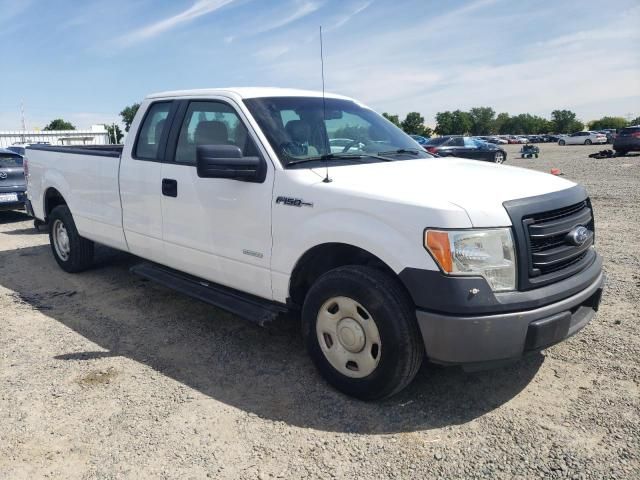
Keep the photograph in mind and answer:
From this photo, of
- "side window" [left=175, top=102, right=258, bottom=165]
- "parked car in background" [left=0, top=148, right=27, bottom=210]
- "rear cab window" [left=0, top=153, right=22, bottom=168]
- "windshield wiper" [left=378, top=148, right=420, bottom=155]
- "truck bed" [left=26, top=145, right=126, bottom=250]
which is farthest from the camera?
"rear cab window" [left=0, top=153, right=22, bottom=168]

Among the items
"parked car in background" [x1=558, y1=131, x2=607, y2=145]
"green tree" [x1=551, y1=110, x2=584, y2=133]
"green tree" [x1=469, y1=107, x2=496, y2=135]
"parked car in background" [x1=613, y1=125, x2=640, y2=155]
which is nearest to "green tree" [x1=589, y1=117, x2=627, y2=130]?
"green tree" [x1=551, y1=110, x2=584, y2=133]

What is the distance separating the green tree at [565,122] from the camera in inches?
4456

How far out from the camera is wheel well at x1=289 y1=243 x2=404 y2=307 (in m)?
3.28

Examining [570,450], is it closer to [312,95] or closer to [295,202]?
[295,202]

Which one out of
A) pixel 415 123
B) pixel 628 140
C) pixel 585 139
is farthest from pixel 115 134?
pixel 415 123

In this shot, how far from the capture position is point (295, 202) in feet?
11.3

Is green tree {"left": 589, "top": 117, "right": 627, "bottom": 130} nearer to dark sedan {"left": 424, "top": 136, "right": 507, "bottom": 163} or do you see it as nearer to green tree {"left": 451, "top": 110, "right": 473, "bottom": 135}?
green tree {"left": 451, "top": 110, "right": 473, "bottom": 135}

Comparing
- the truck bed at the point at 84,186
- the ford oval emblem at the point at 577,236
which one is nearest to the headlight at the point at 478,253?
the ford oval emblem at the point at 577,236

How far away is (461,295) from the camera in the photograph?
276 cm

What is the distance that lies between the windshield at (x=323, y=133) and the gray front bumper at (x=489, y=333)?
1489 mm

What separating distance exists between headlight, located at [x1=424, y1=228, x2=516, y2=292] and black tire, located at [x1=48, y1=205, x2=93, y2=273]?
4712 mm

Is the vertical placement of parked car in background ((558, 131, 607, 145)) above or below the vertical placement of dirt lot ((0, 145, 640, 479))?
above

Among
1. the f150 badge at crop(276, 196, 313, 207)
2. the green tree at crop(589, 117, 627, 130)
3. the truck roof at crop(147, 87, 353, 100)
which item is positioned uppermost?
the green tree at crop(589, 117, 627, 130)

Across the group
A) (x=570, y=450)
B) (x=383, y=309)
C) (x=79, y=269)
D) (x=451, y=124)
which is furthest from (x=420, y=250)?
(x=451, y=124)
